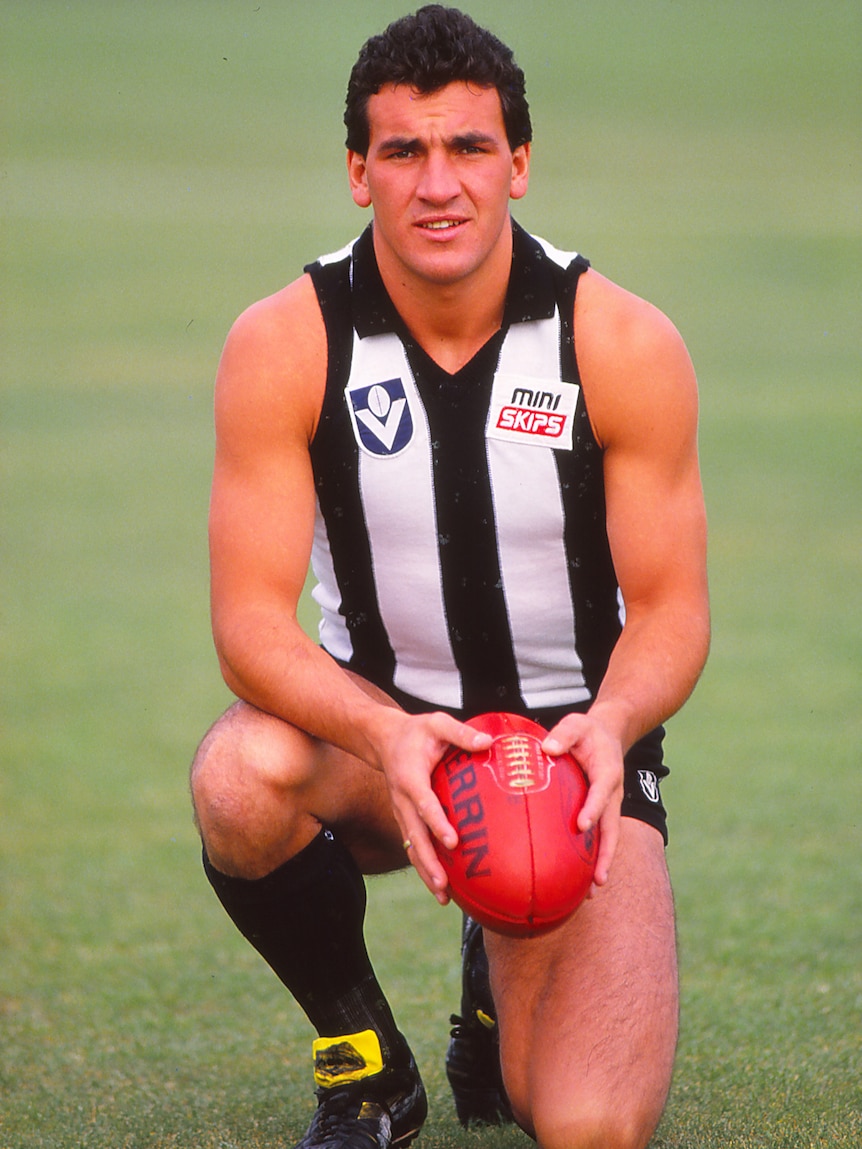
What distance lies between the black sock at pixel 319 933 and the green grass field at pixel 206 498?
33 cm

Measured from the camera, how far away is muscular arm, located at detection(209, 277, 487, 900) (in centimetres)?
315

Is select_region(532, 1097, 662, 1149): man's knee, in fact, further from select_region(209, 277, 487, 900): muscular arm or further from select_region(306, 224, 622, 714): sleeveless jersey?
select_region(306, 224, 622, 714): sleeveless jersey

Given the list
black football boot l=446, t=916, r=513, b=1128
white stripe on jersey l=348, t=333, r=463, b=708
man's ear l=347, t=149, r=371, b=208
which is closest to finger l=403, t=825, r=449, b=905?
white stripe on jersey l=348, t=333, r=463, b=708

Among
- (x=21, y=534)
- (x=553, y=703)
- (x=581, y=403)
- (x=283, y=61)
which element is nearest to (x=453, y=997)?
(x=553, y=703)

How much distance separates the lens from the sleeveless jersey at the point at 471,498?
3.45 m

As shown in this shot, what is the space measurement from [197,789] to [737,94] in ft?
60.5

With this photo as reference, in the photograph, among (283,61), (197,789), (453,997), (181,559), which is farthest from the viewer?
(283,61)

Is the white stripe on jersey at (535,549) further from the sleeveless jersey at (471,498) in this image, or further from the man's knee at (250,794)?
the man's knee at (250,794)

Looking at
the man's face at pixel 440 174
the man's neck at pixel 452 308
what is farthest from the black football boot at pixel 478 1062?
the man's face at pixel 440 174

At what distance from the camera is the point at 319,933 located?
10.7ft

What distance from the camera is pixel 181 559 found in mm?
9172

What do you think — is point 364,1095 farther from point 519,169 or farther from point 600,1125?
point 519,169

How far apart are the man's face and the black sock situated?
114 cm

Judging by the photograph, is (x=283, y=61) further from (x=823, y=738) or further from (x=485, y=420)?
(x=485, y=420)
